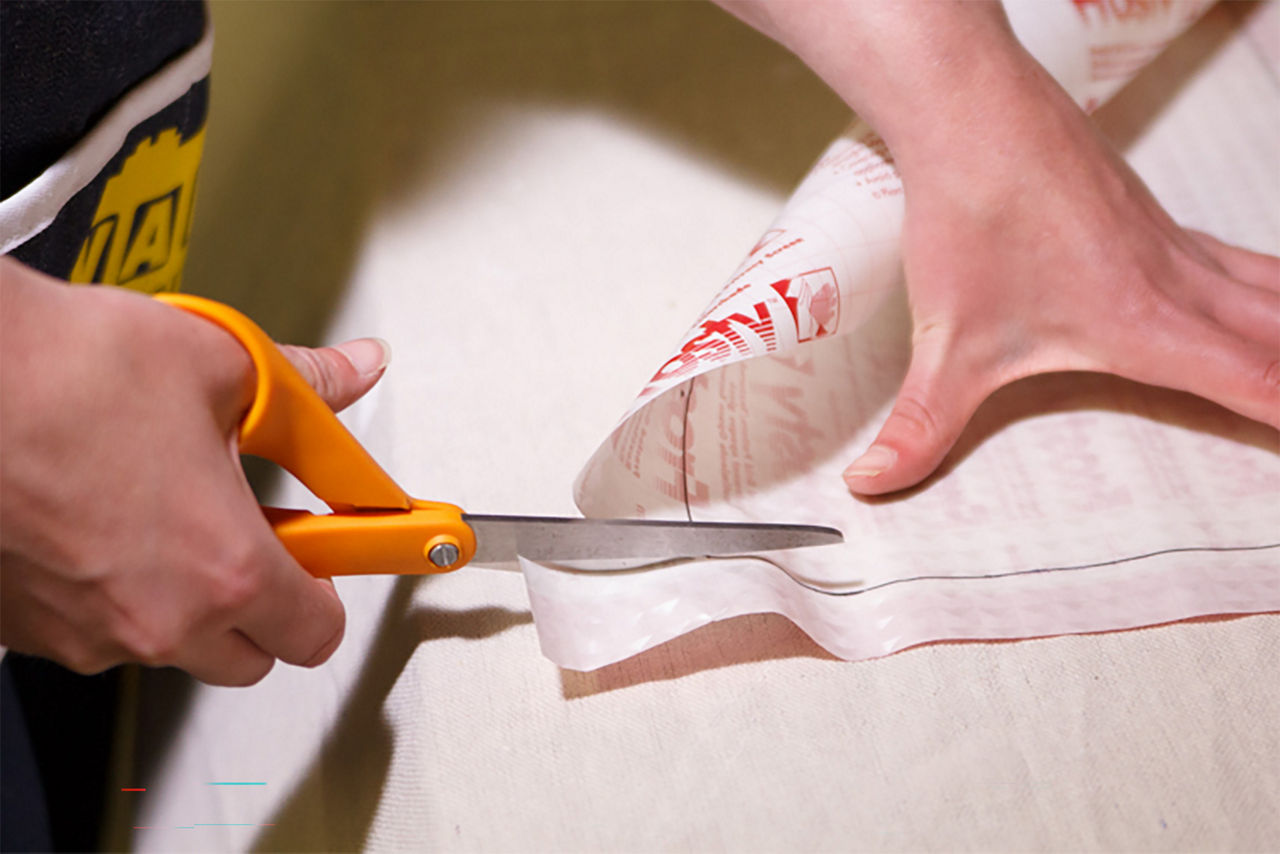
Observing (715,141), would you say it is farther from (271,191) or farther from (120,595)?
(120,595)

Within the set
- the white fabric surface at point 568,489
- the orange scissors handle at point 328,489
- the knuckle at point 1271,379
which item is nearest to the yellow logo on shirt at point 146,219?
the white fabric surface at point 568,489

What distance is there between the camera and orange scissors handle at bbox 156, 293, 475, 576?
38 cm

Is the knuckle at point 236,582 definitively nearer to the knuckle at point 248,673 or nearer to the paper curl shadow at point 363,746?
the knuckle at point 248,673

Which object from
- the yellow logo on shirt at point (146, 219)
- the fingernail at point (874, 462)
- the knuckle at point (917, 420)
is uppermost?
the knuckle at point (917, 420)

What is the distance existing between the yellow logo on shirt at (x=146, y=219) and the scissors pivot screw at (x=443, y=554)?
0.26m

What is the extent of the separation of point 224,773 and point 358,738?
10 centimetres

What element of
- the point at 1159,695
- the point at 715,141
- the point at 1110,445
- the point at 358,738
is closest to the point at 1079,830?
the point at 1159,695

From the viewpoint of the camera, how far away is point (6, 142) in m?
0.48

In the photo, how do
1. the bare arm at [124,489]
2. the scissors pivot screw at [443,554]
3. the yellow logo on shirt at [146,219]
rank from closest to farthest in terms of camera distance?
1. the bare arm at [124,489]
2. the scissors pivot screw at [443,554]
3. the yellow logo on shirt at [146,219]

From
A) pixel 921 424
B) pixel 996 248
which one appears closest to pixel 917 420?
pixel 921 424

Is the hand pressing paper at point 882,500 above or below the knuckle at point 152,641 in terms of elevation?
above

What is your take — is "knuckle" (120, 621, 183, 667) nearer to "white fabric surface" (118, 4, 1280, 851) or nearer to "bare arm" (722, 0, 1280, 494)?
"white fabric surface" (118, 4, 1280, 851)

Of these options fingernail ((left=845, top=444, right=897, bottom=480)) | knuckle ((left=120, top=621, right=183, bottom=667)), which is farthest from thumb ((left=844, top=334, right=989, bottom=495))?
knuckle ((left=120, top=621, right=183, bottom=667))

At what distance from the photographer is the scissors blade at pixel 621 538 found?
18.3 inches
